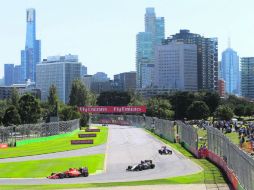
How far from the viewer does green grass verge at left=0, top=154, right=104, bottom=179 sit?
5088 centimetres

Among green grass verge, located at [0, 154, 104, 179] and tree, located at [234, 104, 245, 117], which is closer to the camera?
green grass verge, located at [0, 154, 104, 179]

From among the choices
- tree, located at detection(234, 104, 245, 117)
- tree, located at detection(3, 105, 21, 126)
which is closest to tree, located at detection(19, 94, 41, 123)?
tree, located at detection(3, 105, 21, 126)

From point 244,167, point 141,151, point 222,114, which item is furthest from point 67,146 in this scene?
point 222,114

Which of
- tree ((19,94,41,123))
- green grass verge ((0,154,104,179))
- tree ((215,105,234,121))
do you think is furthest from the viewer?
tree ((215,105,234,121))

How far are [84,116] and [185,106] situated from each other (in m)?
39.0

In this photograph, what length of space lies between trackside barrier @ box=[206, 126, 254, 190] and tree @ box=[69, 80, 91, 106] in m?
139

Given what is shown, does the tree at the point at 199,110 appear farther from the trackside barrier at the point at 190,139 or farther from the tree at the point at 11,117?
the trackside barrier at the point at 190,139

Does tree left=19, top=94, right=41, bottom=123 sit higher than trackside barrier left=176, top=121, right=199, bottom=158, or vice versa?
tree left=19, top=94, right=41, bottom=123

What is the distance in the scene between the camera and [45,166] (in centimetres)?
5725

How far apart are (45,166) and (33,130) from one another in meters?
44.7

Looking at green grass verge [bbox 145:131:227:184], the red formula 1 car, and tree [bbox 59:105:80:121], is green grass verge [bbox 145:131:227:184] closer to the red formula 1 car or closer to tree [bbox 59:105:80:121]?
the red formula 1 car

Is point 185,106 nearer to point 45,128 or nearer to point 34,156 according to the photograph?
point 45,128

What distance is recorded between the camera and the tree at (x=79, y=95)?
194625 millimetres

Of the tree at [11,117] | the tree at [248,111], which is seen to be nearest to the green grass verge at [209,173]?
the tree at [11,117]
